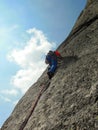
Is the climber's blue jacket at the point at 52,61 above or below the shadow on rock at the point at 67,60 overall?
above

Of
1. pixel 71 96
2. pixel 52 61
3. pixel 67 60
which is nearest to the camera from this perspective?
pixel 71 96

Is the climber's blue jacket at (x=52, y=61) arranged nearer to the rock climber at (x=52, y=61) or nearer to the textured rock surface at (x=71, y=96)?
the rock climber at (x=52, y=61)

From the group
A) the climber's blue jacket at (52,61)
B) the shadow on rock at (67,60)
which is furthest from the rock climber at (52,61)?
the shadow on rock at (67,60)

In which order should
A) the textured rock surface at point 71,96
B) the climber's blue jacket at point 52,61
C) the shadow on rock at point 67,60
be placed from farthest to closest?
the climber's blue jacket at point 52,61 → the shadow on rock at point 67,60 → the textured rock surface at point 71,96

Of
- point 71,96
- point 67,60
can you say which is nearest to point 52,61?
point 67,60

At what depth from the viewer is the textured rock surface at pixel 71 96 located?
29.4 ft

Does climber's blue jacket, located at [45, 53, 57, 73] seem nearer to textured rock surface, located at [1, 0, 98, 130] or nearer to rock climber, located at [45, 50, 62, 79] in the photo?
rock climber, located at [45, 50, 62, 79]

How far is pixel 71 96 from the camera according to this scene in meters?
10.3

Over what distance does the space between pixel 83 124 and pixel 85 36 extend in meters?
7.57

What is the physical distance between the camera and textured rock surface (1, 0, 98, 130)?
29.4ft

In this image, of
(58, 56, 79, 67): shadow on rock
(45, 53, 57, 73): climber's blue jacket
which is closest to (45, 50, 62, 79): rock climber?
(45, 53, 57, 73): climber's blue jacket

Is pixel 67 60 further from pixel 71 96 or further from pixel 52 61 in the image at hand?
pixel 71 96

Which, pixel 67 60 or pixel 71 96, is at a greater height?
pixel 67 60

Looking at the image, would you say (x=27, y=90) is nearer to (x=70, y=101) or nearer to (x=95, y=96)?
(x=70, y=101)
